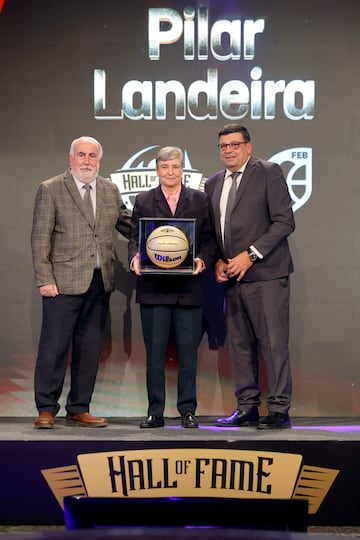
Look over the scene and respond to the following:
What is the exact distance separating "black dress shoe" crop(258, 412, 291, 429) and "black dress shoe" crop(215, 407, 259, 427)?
16cm

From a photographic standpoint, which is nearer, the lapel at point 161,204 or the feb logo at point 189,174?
the lapel at point 161,204

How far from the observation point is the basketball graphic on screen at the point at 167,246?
169 inches

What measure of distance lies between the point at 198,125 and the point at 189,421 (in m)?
1.87

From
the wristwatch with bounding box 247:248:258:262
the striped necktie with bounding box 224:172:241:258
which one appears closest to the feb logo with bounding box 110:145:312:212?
the striped necktie with bounding box 224:172:241:258

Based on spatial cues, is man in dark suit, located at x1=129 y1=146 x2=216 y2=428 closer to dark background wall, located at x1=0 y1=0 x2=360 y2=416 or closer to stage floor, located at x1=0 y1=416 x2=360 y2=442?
stage floor, located at x1=0 y1=416 x2=360 y2=442

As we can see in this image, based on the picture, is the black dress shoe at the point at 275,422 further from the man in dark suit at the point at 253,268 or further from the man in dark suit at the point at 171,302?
the man in dark suit at the point at 171,302

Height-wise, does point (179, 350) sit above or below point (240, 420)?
above

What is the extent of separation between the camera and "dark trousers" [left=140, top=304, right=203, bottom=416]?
4.53 meters

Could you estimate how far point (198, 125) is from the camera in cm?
518

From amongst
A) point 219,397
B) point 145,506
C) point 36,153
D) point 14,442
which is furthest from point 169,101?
point 145,506

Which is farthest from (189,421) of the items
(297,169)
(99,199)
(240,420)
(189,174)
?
(297,169)

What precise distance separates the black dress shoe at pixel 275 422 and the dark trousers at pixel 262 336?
0.09 feet

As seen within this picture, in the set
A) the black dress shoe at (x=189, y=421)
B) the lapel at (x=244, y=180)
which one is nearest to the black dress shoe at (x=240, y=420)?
the black dress shoe at (x=189, y=421)

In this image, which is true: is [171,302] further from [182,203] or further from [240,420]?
[240,420]
